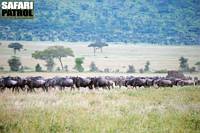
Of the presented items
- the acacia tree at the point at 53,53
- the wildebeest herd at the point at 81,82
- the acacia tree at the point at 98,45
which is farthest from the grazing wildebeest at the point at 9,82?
the acacia tree at the point at 98,45

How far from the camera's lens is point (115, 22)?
23.2 feet

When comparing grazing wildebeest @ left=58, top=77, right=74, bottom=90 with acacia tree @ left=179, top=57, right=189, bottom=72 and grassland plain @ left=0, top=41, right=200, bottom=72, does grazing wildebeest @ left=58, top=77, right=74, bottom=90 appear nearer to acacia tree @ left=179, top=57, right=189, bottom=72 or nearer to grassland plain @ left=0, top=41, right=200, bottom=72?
grassland plain @ left=0, top=41, right=200, bottom=72

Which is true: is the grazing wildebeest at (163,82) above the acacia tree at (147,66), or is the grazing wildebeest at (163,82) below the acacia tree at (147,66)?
below

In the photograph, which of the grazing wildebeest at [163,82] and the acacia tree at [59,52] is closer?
the acacia tree at [59,52]

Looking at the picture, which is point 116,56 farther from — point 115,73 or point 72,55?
point 72,55

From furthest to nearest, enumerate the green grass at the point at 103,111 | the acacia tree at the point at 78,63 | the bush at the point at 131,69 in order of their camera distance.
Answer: the bush at the point at 131,69
the acacia tree at the point at 78,63
the green grass at the point at 103,111

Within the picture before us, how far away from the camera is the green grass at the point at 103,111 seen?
6289 millimetres

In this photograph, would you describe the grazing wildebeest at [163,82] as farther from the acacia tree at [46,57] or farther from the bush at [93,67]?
the acacia tree at [46,57]

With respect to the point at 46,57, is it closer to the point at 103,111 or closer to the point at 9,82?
the point at 9,82

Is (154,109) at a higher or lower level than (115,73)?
lower

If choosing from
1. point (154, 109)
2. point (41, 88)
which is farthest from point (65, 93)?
point (154, 109)

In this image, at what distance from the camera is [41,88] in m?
7.11

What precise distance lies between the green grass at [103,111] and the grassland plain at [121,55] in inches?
17.4

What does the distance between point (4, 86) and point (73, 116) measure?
1.38 meters
